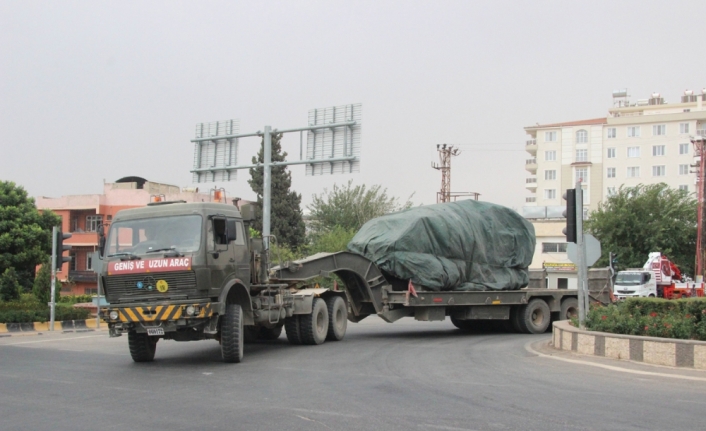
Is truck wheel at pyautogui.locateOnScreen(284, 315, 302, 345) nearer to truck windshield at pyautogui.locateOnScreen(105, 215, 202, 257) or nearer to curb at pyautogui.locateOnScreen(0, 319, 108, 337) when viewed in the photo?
truck windshield at pyautogui.locateOnScreen(105, 215, 202, 257)

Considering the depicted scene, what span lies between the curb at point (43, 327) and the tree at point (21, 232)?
3.98m

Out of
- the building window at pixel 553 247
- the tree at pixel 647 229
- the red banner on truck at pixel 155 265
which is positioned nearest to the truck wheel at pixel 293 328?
the red banner on truck at pixel 155 265

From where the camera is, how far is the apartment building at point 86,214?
55531 mm

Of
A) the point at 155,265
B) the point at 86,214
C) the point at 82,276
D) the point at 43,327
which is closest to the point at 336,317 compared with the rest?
the point at 155,265

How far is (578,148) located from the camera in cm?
8675

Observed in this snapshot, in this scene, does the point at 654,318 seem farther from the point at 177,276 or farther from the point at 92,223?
the point at 92,223

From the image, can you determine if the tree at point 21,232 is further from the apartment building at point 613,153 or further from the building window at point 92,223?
the apartment building at point 613,153

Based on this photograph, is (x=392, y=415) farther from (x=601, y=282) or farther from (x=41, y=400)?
(x=601, y=282)

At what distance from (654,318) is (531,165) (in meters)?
78.5

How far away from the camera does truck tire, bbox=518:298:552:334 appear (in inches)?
838

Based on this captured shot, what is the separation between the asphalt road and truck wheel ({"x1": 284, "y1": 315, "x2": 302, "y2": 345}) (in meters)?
0.80

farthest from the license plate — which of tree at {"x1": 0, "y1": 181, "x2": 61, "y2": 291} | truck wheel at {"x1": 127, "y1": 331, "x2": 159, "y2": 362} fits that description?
Result: tree at {"x1": 0, "y1": 181, "x2": 61, "y2": 291}

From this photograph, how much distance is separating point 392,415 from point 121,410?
3232 millimetres

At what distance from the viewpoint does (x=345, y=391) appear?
10.1 metres
